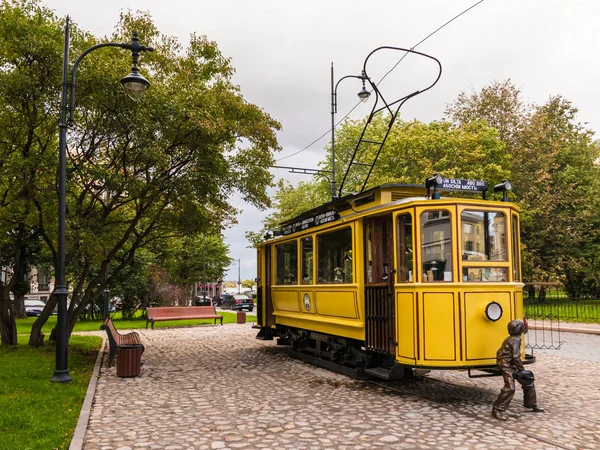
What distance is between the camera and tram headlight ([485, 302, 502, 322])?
25.2ft

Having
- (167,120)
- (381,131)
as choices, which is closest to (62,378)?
(167,120)

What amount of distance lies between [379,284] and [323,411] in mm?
2244

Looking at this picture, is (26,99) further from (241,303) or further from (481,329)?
(241,303)

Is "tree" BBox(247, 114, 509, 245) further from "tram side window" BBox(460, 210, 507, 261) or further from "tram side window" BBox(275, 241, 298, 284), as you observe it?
"tram side window" BBox(460, 210, 507, 261)

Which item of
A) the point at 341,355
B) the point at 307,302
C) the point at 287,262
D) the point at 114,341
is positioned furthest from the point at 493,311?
the point at 114,341

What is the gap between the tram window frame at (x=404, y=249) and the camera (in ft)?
27.1

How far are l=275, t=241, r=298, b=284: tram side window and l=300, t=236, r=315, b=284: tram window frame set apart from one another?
41cm

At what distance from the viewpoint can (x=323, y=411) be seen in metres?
7.52

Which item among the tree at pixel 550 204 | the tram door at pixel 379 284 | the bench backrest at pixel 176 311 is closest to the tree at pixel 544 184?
the tree at pixel 550 204

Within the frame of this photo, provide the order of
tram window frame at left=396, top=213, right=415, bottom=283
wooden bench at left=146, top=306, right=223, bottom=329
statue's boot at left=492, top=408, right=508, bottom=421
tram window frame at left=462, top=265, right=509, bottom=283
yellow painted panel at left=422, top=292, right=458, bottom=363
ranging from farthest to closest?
1. wooden bench at left=146, top=306, right=223, bottom=329
2. tram window frame at left=396, top=213, right=415, bottom=283
3. tram window frame at left=462, top=265, right=509, bottom=283
4. yellow painted panel at left=422, top=292, right=458, bottom=363
5. statue's boot at left=492, top=408, right=508, bottom=421

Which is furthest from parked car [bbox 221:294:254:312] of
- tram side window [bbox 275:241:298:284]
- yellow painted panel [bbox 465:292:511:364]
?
yellow painted panel [bbox 465:292:511:364]

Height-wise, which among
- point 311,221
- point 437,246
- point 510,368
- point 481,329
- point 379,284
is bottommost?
point 510,368

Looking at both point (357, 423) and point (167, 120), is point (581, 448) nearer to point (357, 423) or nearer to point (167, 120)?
point (357, 423)

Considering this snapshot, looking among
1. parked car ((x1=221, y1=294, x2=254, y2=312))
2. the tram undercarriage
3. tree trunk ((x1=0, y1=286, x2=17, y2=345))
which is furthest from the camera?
parked car ((x1=221, y1=294, x2=254, y2=312))
